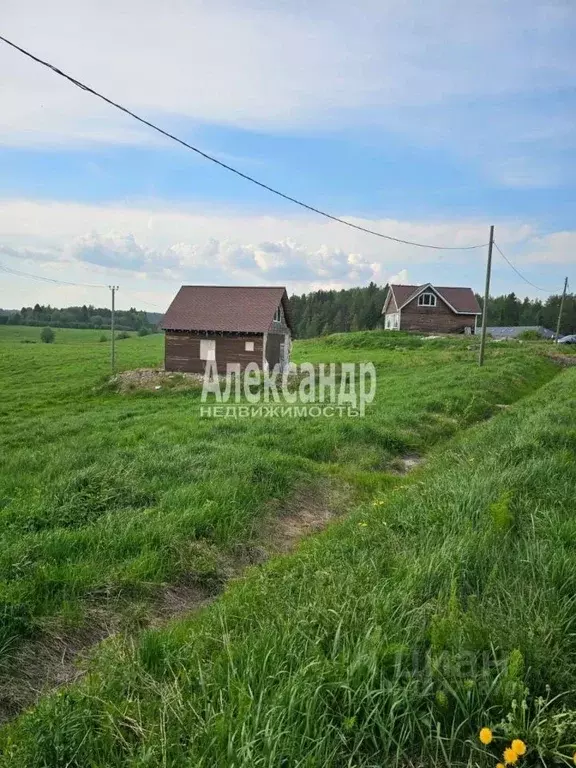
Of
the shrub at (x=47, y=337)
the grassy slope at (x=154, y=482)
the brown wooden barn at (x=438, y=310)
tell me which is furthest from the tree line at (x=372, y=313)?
the grassy slope at (x=154, y=482)

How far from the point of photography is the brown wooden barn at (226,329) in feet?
75.5

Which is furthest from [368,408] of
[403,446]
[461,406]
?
[403,446]

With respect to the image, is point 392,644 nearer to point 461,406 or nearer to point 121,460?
point 121,460

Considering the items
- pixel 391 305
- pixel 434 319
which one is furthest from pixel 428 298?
pixel 391 305

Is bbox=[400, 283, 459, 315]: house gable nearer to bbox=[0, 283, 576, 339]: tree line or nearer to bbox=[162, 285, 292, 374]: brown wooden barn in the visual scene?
bbox=[162, 285, 292, 374]: brown wooden barn

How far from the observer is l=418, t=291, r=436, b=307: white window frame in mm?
44594

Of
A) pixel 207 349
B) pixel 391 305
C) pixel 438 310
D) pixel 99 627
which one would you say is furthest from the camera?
pixel 391 305

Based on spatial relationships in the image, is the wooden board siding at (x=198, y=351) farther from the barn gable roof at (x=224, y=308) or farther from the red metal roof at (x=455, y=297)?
the red metal roof at (x=455, y=297)

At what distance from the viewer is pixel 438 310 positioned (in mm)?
44594

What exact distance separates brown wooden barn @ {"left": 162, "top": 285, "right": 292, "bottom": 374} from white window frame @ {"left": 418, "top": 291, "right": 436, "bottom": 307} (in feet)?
75.6

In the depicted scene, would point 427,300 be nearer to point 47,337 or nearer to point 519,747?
point 47,337

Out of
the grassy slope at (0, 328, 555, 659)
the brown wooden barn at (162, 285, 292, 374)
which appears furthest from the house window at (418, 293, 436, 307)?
the grassy slope at (0, 328, 555, 659)

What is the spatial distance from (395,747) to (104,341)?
59.0 metres

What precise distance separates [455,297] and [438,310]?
195cm
